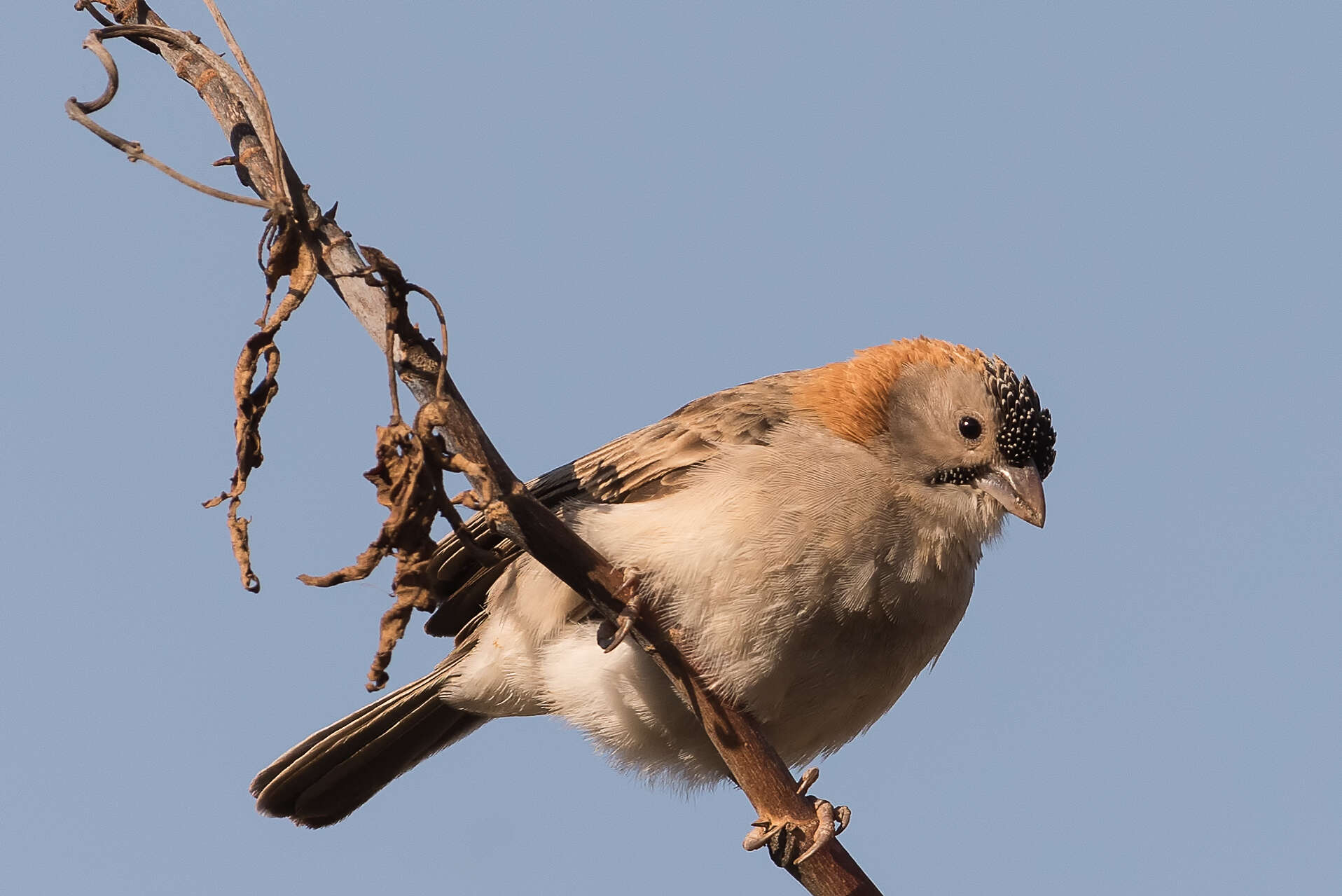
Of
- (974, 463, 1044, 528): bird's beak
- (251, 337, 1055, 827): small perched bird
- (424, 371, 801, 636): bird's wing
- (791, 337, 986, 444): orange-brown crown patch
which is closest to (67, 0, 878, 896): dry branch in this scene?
(251, 337, 1055, 827): small perched bird

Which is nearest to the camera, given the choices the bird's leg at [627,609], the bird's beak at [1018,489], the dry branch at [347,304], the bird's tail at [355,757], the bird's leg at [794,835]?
the dry branch at [347,304]

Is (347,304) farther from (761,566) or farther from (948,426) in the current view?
(948,426)

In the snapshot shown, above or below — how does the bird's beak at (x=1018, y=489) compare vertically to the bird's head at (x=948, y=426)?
below

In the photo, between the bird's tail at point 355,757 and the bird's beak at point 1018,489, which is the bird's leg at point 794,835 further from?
the bird's tail at point 355,757

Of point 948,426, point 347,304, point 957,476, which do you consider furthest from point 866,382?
point 347,304

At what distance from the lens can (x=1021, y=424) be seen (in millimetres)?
6059

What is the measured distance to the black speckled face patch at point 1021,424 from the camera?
6.04m

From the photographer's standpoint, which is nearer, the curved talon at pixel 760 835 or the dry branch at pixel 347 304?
the dry branch at pixel 347 304

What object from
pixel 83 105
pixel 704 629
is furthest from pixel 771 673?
pixel 83 105

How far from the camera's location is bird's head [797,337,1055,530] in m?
5.88

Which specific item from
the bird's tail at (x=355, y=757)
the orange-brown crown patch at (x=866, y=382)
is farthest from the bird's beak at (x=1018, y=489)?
the bird's tail at (x=355, y=757)

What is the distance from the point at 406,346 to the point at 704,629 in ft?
6.34

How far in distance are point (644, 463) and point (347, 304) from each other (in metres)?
2.07

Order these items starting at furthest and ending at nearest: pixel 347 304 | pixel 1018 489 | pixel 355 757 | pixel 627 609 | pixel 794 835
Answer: pixel 355 757 < pixel 1018 489 < pixel 794 835 < pixel 627 609 < pixel 347 304
